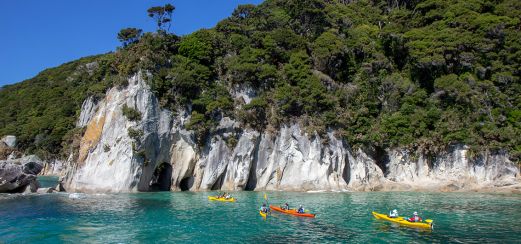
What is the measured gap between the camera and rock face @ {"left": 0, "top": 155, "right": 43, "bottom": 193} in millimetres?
44031

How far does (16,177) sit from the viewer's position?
4466 centimetres

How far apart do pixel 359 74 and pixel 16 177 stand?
43205mm

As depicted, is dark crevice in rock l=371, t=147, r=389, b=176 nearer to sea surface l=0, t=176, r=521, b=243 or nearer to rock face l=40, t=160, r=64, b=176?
sea surface l=0, t=176, r=521, b=243

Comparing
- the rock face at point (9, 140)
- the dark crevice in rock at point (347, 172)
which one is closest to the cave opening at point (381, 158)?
the dark crevice in rock at point (347, 172)

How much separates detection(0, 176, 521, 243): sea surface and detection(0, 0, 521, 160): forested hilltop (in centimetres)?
1100

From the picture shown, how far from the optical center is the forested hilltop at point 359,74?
161 feet

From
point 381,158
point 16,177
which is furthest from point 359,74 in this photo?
point 16,177

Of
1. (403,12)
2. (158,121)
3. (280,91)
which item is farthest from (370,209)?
(403,12)

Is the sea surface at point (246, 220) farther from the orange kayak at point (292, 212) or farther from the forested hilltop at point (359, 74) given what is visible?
the forested hilltop at point (359, 74)

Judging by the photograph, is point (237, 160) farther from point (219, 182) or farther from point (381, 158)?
point (381, 158)

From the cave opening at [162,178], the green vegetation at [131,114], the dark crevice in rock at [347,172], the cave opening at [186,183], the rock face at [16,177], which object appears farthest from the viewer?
the cave opening at [162,178]

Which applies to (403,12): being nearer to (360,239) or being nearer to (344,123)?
(344,123)

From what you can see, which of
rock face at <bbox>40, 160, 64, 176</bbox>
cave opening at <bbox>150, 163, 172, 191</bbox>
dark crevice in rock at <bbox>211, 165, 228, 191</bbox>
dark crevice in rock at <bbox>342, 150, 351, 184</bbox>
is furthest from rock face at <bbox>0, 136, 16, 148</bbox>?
dark crevice in rock at <bbox>342, 150, 351, 184</bbox>

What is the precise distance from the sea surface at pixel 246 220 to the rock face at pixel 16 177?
393 cm
